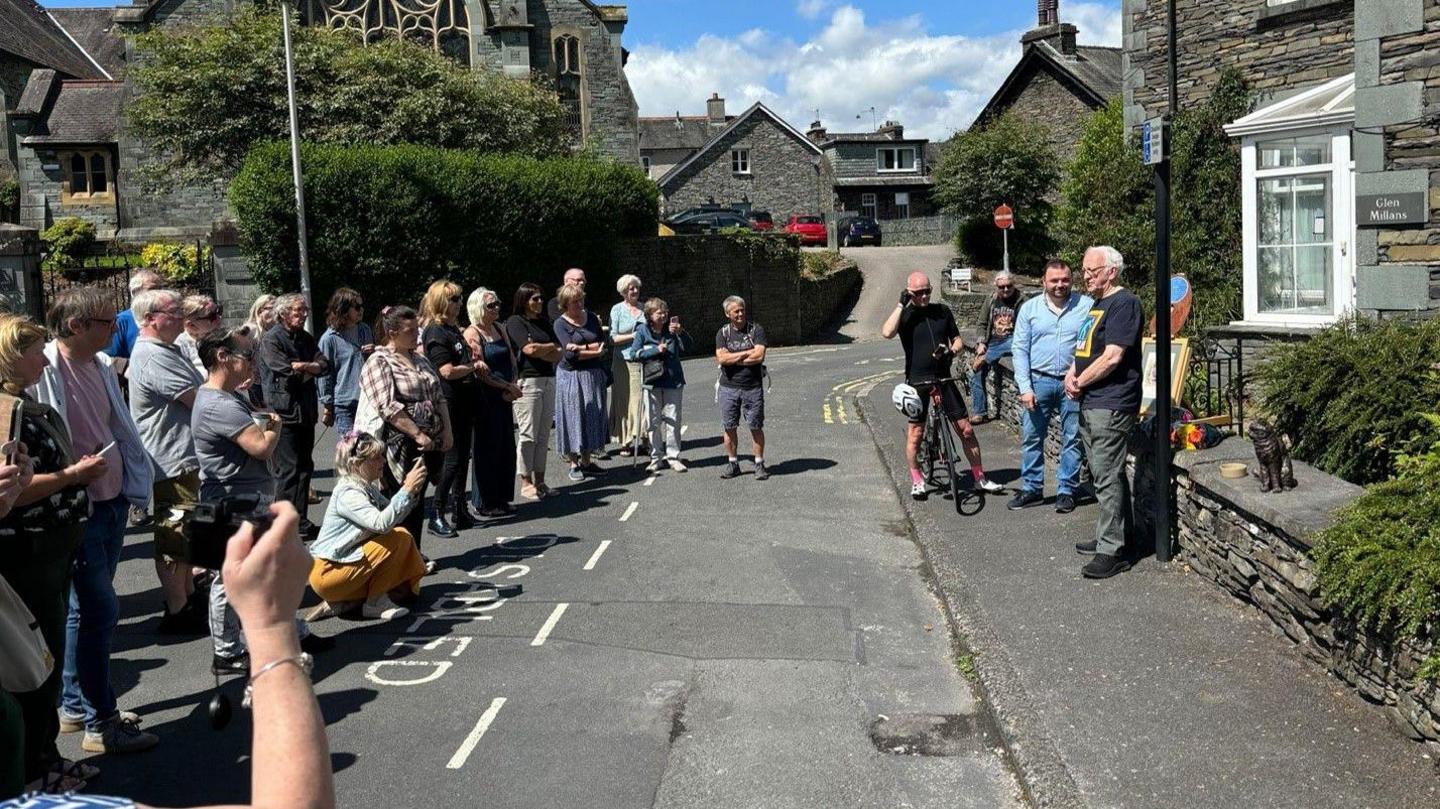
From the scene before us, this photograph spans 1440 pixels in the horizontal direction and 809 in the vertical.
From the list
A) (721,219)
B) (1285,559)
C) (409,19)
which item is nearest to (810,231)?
(721,219)

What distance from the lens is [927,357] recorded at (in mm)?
10281

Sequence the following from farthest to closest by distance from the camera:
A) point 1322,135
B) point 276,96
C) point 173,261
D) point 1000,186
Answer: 1. point 1000,186
2. point 276,96
3. point 173,261
4. point 1322,135

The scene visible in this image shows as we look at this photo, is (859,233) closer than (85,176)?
No

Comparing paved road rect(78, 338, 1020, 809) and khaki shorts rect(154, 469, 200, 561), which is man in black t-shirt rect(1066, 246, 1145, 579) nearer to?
paved road rect(78, 338, 1020, 809)

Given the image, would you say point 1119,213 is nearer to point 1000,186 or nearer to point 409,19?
point 1000,186

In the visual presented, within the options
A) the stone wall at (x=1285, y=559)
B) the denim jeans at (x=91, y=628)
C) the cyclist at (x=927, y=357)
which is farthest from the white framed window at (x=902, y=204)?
the denim jeans at (x=91, y=628)

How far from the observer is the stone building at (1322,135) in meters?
11.2

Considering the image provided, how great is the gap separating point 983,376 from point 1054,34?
37.1m

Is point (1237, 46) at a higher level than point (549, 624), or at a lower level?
higher

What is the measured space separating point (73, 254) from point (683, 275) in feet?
54.9

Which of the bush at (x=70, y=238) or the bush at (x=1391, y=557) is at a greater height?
the bush at (x=70, y=238)

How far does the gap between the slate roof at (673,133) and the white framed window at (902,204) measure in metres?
15.3

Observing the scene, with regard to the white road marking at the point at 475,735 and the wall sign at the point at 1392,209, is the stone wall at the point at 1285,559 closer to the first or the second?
the white road marking at the point at 475,735

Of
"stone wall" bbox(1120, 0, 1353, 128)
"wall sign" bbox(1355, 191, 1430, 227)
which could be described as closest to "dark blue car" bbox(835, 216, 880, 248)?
"stone wall" bbox(1120, 0, 1353, 128)
